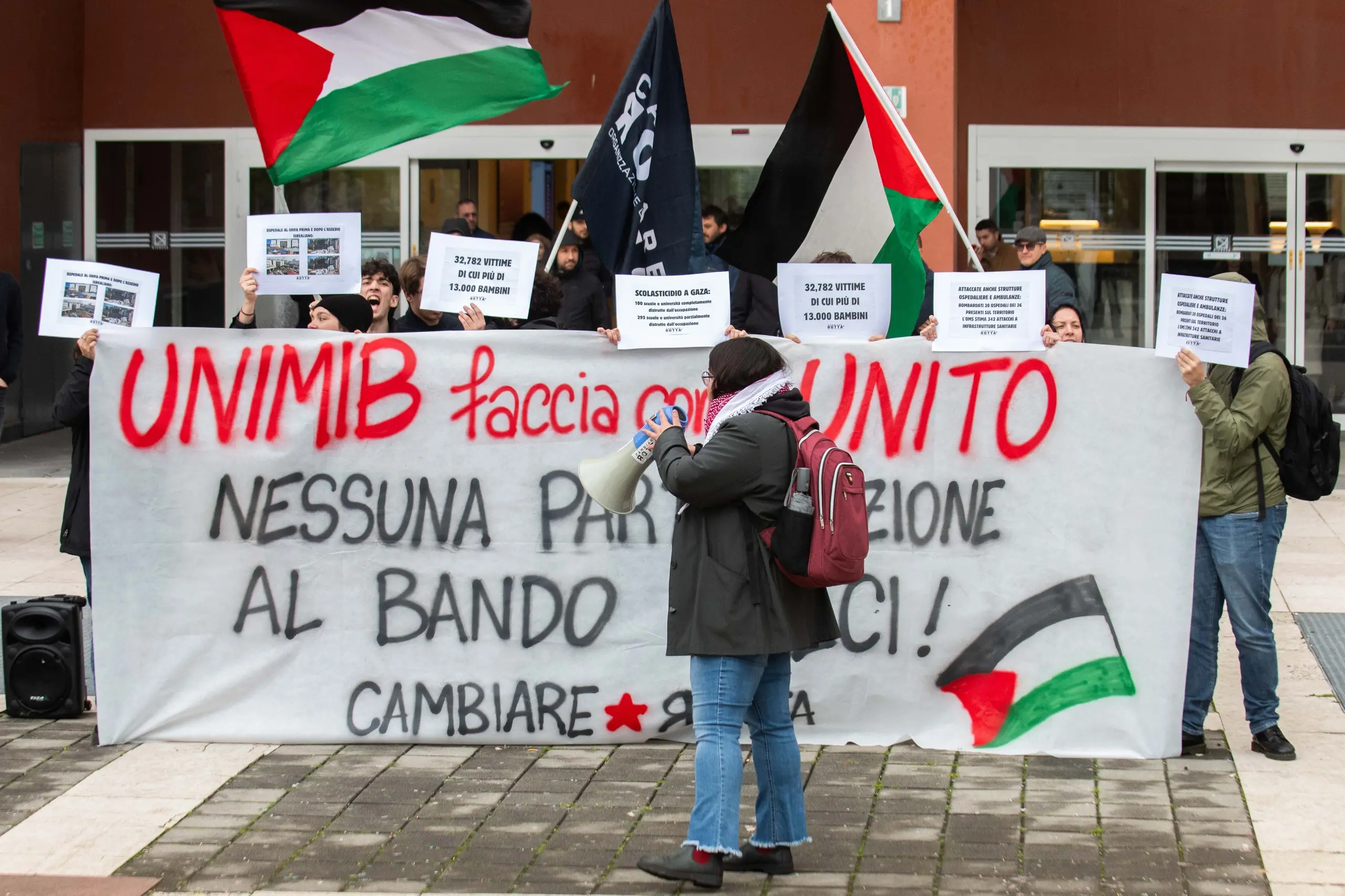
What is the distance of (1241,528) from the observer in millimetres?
5797

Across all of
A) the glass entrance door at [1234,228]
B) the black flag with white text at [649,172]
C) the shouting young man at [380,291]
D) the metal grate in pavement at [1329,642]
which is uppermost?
the glass entrance door at [1234,228]

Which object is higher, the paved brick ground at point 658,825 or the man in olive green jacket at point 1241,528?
the man in olive green jacket at point 1241,528

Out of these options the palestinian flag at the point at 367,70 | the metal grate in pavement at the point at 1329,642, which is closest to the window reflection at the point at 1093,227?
the metal grate in pavement at the point at 1329,642

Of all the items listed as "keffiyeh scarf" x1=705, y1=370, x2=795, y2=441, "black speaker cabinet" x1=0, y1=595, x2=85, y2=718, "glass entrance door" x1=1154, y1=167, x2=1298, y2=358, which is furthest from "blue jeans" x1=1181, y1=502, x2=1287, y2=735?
"glass entrance door" x1=1154, y1=167, x2=1298, y2=358

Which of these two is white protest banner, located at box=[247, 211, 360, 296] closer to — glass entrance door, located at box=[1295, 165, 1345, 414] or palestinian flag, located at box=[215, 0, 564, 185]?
palestinian flag, located at box=[215, 0, 564, 185]

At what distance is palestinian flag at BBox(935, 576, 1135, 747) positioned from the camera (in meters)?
5.98

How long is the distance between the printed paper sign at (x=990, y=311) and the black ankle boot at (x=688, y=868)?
2245 mm

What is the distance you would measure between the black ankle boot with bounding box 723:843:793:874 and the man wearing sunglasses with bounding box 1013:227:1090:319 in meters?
5.45

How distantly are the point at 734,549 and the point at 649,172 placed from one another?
2500mm

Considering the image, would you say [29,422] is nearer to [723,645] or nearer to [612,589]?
[612,589]

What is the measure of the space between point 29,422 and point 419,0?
9282mm

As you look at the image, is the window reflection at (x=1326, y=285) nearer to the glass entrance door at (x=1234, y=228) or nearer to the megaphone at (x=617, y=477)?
the glass entrance door at (x=1234, y=228)

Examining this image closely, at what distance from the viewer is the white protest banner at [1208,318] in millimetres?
5582

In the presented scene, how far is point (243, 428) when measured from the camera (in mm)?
6297
